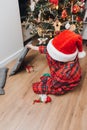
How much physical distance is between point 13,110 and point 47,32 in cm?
148

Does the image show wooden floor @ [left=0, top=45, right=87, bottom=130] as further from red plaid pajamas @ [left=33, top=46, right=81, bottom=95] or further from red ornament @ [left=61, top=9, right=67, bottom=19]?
red ornament @ [left=61, top=9, right=67, bottom=19]

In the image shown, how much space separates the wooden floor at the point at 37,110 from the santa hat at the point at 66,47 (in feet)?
1.28

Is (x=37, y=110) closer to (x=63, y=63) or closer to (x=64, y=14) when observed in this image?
(x=63, y=63)

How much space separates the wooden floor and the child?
88mm

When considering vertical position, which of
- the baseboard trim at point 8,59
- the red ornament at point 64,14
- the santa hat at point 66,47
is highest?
the red ornament at point 64,14

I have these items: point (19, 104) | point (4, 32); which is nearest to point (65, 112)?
point (19, 104)

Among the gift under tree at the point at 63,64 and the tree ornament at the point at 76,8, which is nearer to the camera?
the gift under tree at the point at 63,64

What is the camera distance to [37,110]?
150 centimetres

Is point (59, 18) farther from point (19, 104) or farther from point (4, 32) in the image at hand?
point (19, 104)

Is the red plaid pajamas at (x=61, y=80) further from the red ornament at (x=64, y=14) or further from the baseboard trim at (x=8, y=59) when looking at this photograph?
the red ornament at (x=64, y=14)

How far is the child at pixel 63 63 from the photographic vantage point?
158cm

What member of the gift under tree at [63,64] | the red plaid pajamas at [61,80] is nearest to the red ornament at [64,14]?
the gift under tree at [63,64]

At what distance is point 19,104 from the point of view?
1.57 meters

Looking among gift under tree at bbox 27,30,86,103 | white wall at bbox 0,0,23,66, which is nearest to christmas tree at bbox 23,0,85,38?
white wall at bbox 0,0,23,66
